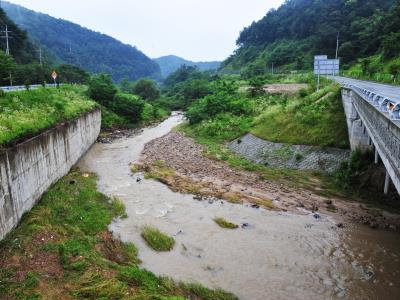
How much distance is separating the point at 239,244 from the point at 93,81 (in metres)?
46.3

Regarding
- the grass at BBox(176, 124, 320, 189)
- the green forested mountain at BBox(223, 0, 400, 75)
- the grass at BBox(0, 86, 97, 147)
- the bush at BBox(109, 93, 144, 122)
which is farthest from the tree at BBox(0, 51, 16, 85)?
the green forested mountain at BBox(223, 0, 400, 75)

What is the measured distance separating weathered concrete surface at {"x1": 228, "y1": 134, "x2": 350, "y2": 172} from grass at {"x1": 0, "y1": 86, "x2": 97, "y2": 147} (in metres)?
17.2

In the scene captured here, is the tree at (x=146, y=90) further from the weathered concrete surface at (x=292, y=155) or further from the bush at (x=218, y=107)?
the weathered concrete surface at (x=292, y=155)

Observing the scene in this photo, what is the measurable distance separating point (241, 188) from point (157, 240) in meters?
9.48

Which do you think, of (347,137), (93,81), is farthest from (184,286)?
(93,81)

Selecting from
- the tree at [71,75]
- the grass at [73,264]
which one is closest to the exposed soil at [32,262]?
the grass at [73,264]

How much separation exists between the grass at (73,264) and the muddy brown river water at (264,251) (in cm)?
87

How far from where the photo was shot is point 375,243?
16.1m

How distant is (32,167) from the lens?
19.1 metres

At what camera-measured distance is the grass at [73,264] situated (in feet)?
38.2

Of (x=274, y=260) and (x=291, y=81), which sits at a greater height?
(x=291, y=81)

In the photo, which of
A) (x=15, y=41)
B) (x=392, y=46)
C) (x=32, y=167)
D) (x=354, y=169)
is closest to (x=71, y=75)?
(x=15, y=41)

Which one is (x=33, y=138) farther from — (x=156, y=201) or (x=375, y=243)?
(x=375, y=243)

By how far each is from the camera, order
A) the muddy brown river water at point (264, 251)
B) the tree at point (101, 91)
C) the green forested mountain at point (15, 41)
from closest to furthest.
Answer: the muddy brown river water at point (264, 251) → the tree at point (101, 91) → the green forested mountain at point (15, 41)
